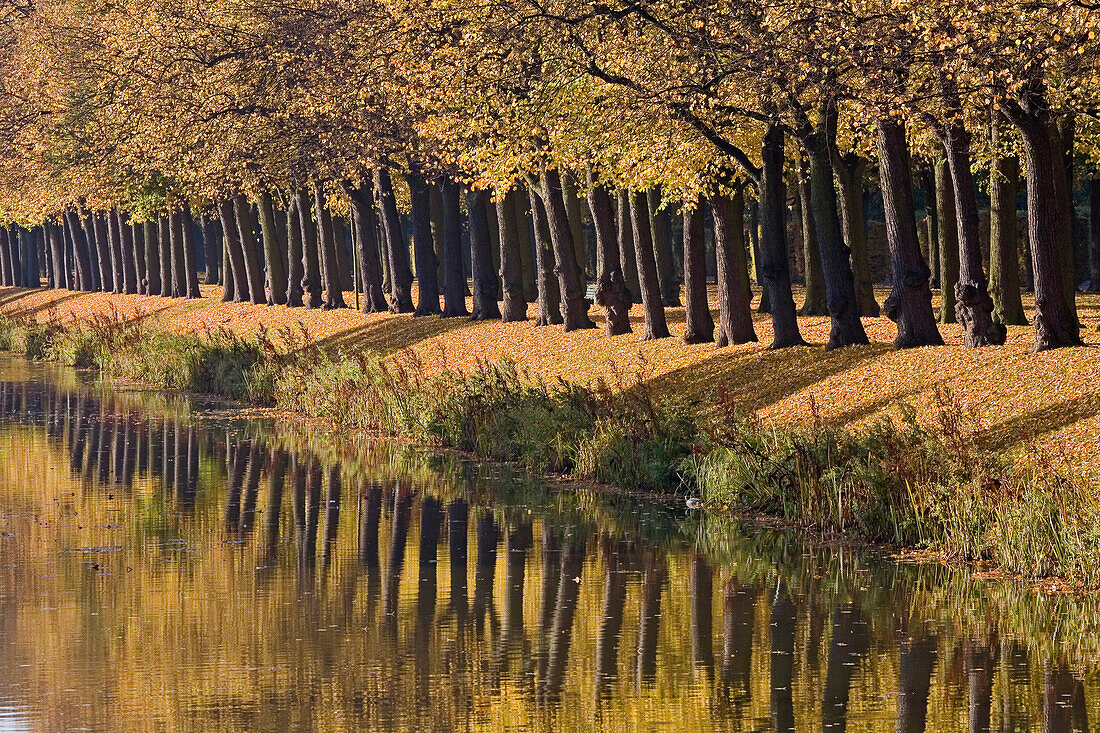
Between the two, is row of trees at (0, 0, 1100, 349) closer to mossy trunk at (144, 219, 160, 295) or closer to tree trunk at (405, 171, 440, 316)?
tree trunk at (405, 171, 440, 316)

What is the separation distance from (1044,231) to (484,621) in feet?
39.5

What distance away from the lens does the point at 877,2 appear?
20.2m

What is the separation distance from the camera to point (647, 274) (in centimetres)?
3238

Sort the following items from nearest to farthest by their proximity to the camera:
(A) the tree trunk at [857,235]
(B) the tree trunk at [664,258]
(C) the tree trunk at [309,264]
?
1. (A) the tree trunk at [857,235]
2. (B) the tree trunk at [664,258]
3. (C) the tree trunk at [309,264]

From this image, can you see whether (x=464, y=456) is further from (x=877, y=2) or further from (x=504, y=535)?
(x=877, y=2)

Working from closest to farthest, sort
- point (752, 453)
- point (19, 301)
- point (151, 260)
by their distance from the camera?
point (752, 453), point (151, 260), point (19, 301)

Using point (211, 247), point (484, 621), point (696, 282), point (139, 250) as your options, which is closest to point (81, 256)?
point (139, 250)

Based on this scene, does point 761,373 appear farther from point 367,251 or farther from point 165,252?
point 165,252

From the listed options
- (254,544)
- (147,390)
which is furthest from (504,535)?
(147,390)

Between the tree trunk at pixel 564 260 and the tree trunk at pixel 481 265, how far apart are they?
3.96 metres

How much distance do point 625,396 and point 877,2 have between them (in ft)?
21.1

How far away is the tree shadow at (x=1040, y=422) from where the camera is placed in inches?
749

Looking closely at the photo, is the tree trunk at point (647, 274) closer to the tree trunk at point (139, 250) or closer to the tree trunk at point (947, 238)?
the tree trunk at point (947, 238)

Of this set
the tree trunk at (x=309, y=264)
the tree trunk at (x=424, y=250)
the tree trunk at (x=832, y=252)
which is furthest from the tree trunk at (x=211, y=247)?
the tree trunk at (x=832, y=252)
